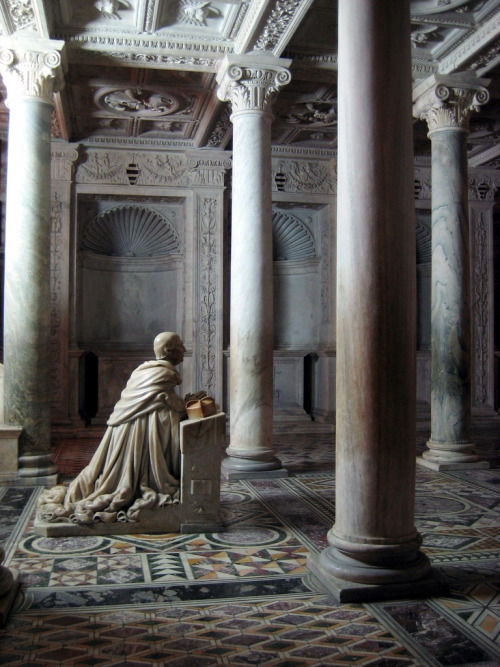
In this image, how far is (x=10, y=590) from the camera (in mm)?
3791

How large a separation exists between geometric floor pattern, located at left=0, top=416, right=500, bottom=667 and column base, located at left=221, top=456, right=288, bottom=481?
4.20 ft

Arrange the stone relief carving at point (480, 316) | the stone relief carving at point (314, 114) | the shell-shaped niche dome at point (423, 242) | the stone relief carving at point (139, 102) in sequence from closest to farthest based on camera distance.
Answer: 1. the stone relief carving at point (139, 102)
2. the stone relief carving at point (314, 114)
3. the stone relief carving at point (480, 316)
4. the shell-shaped niche dome at point (423, 242)

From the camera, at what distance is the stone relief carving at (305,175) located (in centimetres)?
1191

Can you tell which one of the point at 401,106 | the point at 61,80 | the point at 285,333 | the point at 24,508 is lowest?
the point at 24,508

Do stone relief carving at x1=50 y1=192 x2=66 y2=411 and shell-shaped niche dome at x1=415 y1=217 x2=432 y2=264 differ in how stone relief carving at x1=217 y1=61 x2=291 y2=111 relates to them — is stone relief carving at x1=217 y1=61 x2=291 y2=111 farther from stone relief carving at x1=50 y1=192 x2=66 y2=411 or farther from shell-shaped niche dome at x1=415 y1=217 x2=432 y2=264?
shell-shaped niche dome at x1=415 y1=217 x2=432 y2=264

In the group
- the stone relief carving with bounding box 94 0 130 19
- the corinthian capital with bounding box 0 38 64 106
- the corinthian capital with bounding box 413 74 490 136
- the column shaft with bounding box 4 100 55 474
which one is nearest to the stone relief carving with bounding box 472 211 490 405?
the corinthian capital with bounding box 413 74 490 136

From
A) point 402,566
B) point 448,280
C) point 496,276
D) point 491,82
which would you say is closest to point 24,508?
point 402,566

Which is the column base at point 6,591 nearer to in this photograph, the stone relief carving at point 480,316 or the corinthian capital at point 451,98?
the corinthian capital at point 451,98

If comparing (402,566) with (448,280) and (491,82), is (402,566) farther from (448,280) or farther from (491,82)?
(491,82)

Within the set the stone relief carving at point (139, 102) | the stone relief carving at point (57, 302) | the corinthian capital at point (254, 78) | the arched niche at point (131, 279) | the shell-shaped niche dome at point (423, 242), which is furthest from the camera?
the shell-shaped niche dome at point (423, 242)

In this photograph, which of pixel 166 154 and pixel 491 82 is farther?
pixel 166 154

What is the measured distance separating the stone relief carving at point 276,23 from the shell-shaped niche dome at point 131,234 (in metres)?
4.95

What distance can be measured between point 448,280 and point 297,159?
4.76m

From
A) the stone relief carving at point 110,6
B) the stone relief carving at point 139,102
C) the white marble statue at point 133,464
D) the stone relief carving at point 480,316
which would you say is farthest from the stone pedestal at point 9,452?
the stone relief carving at point 480,316
